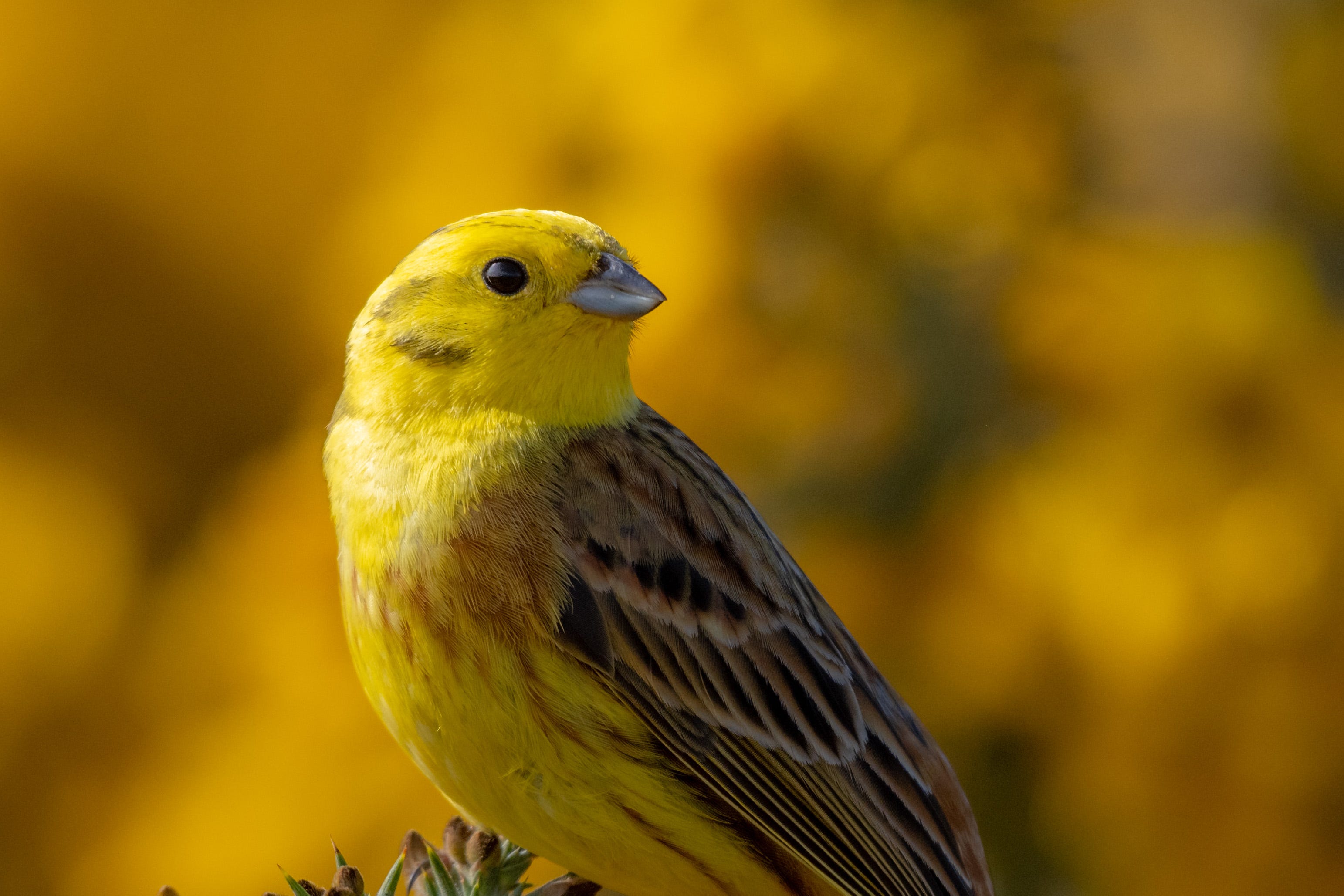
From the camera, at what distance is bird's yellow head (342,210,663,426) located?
1436 millimetres

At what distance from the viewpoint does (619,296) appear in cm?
143

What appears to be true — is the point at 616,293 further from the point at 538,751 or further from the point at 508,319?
the point at 538,751

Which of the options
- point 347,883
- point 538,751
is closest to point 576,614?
point 538,751

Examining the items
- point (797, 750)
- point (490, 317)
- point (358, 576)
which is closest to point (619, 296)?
point (490, 317)

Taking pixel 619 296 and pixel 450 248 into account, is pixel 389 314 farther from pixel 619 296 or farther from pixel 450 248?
pixel 619 296

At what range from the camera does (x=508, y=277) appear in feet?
4.71

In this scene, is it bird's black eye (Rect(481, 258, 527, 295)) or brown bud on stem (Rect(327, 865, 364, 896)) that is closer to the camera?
brown bud on stem (Rect(327, 865, 364, 896))

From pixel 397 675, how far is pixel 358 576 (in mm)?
110

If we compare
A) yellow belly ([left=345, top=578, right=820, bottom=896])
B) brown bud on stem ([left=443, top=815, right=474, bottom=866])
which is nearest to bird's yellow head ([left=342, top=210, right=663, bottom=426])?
yellow belly ([left=345, top=578, right=820, bottom=896])

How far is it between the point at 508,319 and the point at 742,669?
1.51 feet

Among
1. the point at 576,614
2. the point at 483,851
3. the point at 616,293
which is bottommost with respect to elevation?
the point at 483,851

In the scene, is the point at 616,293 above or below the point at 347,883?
above

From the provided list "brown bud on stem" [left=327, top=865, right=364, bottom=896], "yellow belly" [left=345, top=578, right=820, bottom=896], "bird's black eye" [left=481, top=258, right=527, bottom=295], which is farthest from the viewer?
"bird's black eye" [left=481, top=258, right=527, bottom=295]

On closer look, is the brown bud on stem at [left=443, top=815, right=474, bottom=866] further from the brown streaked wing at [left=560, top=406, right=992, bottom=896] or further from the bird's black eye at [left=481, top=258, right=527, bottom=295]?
the bird's black eye at [left=481, top=258, right=527, bottom=295]
